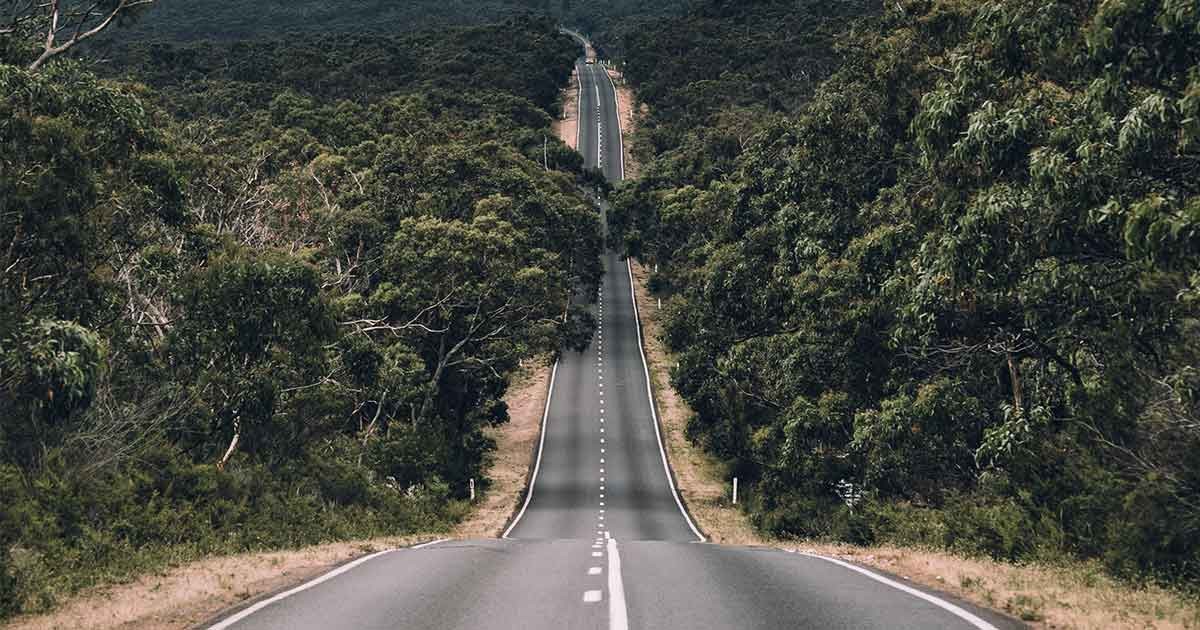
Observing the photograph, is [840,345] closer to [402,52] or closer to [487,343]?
[487,343]

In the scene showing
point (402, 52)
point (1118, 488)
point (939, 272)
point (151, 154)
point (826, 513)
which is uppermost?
point (402, 52)

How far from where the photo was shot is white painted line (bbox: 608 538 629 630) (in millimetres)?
9516

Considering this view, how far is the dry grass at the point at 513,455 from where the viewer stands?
44.2 metres

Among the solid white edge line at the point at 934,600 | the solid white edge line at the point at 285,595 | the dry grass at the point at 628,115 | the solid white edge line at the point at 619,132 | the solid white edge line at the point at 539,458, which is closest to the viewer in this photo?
the solid white edge line at the point at 934,600

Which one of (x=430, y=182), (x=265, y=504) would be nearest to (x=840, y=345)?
(x=265, y=504)

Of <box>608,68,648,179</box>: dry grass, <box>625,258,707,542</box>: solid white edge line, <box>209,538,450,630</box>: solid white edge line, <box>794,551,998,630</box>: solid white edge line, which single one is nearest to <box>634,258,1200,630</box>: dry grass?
<box>794,551,998,630</box>: solid white edge line

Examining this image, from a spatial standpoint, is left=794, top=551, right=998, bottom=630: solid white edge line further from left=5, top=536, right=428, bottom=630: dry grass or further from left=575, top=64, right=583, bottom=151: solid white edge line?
left=575, top=64, right=583, bottom=151: solid white edge line

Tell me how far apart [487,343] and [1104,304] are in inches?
1345

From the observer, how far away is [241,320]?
25.1m

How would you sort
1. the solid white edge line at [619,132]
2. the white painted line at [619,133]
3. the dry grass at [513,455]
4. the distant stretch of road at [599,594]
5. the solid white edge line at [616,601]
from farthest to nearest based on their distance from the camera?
the white painted line at [619,133] < the solid white edge line at [619,132] < the dry grass at [513,455] < the distant stretch of road at [599,594] < the solid white edge line at [616,601]

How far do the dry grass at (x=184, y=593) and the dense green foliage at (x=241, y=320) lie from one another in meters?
0.71

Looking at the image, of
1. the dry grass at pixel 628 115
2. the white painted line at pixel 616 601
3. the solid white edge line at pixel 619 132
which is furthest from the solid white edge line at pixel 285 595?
the dry grass at pixel 628 115

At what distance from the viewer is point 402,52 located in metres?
136

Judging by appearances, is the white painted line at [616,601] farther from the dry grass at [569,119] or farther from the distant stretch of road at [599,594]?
the dry grass at [569,119]
